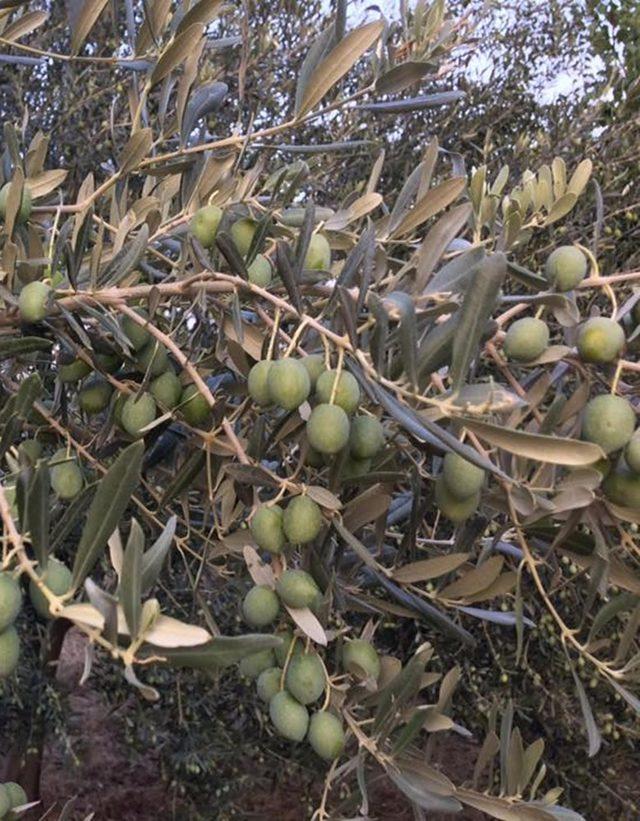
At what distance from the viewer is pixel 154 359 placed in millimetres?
1044

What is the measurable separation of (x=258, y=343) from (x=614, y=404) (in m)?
0.38

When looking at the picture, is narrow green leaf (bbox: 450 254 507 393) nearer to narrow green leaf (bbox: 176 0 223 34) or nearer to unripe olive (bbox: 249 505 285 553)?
unripe olive (bbox: 249 505 285 553)

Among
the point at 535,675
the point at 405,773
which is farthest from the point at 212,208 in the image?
the point at 535,675

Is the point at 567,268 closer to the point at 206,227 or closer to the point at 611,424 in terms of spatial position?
the point at 611,424

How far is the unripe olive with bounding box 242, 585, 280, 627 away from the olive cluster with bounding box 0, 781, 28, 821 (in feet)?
0.87

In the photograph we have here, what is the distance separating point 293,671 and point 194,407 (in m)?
0.31

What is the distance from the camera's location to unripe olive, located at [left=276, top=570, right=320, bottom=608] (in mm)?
925

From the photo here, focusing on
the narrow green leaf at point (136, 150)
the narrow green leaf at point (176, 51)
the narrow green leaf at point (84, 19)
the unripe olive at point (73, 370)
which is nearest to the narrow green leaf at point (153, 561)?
the unripe olive at point (73, 370)

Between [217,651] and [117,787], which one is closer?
[217,651]

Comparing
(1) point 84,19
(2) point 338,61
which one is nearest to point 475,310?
(2) point 338,61

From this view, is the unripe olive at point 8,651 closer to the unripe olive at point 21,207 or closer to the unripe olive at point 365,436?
the unripe olive at point 365,436

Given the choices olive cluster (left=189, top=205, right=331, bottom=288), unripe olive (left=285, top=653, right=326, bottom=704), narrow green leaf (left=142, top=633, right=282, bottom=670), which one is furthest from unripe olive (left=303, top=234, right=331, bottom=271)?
narrow green leaf (left=142, top=633, right=282, bottom=670)

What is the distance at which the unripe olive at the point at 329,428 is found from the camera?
0.85 m

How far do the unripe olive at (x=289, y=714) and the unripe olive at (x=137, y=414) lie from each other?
0.32m
